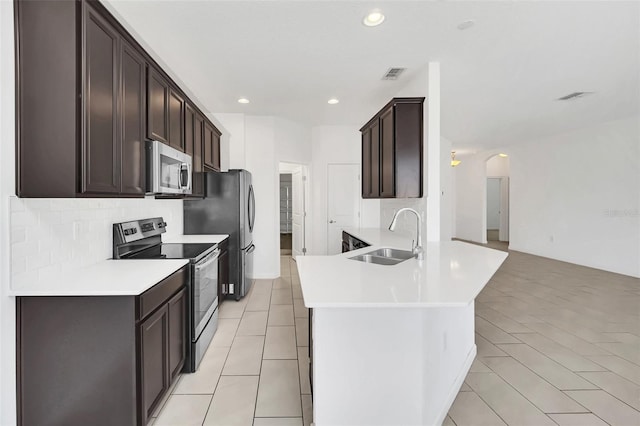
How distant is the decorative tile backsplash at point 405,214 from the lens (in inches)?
134

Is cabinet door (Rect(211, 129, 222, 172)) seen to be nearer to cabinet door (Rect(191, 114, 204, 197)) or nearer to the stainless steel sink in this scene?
cabinet door (Rect(191, 114, 204, 197))

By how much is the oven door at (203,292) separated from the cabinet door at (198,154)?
93cm

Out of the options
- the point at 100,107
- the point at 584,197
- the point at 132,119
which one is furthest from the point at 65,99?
the point at 584,197

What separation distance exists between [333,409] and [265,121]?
4.53 m

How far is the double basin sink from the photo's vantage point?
2.66 metres

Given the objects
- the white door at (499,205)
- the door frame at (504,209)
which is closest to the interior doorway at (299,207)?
the door frame at (504,209)

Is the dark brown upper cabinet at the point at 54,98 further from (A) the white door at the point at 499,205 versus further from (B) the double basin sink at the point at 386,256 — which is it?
(A) the white door at the point at 499,205

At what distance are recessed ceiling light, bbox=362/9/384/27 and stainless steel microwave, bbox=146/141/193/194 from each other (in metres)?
1.85

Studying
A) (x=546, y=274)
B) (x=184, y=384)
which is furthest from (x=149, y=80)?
(x=546, y=274)

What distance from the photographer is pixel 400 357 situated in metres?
1.59

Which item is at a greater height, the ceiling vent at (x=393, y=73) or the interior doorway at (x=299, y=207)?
the ceiling vent at (x=393, y=73)

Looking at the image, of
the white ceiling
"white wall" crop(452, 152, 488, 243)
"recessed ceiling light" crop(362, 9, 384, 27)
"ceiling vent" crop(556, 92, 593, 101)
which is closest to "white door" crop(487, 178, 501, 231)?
"white wall" crop(452, 152, 488, 243)

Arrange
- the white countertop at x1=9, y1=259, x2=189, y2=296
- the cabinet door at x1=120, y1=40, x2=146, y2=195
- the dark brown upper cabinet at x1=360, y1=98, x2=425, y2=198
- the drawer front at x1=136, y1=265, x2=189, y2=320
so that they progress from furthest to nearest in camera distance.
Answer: the dark brown upper cabinet at x1=360, y1=98, x2=425, y2=198
the cabinet door at x1=120, y1=40, x2=146, y2=195
the drawer front at x1=136, y1=265, x2=189, y2=320
the white countertop at x1=9, y1=259, x2=189, y2=296

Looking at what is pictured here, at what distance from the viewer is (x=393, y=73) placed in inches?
136
